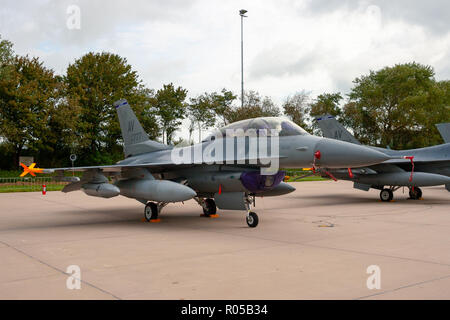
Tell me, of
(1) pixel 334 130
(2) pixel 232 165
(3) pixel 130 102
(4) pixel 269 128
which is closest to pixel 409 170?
(1) pixel 334 130

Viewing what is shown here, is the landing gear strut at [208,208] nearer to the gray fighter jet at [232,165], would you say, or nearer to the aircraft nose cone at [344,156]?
the gray fighter jet at [232,165]

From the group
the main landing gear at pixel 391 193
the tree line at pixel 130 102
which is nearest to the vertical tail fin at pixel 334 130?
the main landing gear at pixel 391 193

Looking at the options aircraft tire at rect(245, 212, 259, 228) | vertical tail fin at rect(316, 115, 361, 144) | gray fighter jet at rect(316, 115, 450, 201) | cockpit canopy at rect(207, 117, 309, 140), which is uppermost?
vertical tail fin at rect(316, 115, 361, 144)

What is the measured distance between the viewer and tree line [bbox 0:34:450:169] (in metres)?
33.0

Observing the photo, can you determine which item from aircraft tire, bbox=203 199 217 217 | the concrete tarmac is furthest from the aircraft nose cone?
aircraft tire, bbox=203 199 217 217

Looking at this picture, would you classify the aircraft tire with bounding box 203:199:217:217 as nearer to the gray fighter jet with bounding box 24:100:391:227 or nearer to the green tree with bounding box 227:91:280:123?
the gray fighter jet with bounding box 24:100:391:227

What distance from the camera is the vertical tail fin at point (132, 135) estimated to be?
1230 centimetres

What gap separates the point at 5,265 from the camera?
5.75m

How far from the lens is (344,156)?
7879mm

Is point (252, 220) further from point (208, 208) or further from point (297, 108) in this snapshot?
point (297, 108)

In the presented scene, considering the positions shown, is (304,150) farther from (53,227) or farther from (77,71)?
(77,71)

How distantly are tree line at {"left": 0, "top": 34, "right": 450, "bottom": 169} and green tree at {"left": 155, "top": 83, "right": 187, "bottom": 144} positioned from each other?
12cm
